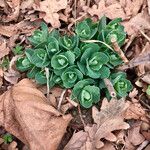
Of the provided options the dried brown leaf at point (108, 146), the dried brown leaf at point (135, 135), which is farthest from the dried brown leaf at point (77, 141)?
the dried brown leaf at point (135, 135)

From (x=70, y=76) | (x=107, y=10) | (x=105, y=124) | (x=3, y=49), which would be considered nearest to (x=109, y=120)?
(x=105, y=124)

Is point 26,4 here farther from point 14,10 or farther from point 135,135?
point 135,135

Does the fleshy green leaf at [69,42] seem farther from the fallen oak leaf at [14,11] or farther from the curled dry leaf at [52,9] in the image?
the fallen oak leaf at [14,11]

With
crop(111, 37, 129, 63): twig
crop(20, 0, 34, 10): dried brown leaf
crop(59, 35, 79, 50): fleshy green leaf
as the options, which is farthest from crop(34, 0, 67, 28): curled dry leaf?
crop(111, 37, 129, 63): twig

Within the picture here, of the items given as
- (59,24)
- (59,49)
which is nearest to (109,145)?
(59,49)

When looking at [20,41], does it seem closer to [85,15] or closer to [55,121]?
[85,15]
